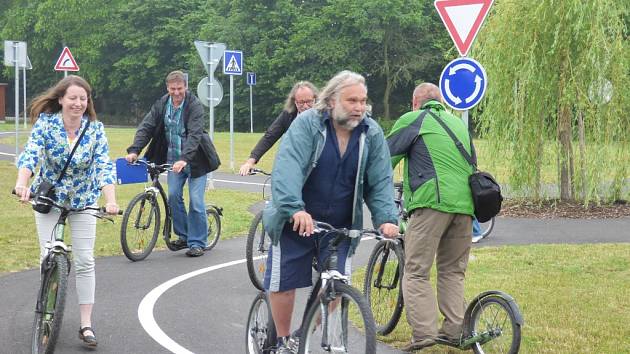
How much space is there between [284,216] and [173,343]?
6.80 ft

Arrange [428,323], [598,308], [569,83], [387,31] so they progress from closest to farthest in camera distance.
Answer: [428,323], [598,308], [569,83], [387,31]

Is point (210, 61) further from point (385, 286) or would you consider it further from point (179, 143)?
point (385, 286)

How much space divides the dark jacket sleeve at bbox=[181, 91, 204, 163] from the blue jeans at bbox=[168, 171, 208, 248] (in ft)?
1.05

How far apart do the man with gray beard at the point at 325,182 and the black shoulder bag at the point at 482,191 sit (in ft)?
3.51

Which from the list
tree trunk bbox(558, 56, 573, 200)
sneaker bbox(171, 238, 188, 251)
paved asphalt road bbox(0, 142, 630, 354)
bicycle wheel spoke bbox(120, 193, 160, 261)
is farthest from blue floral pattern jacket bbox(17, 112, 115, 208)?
tree trunk bbox(558, 56, 573, 200)

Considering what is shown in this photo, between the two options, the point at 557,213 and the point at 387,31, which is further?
the point at 387,31

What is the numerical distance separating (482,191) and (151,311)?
9.92 feet

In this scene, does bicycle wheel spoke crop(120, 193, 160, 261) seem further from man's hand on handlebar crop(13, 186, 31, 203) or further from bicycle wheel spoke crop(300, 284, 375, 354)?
bicycle wheel spoke crop(300, 284, 375, 354)

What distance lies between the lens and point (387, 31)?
2143 inches

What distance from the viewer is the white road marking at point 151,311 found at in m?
6.02

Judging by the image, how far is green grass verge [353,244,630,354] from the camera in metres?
6.09

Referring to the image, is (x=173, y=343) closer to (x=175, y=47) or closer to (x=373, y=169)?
(x=373, y=169)

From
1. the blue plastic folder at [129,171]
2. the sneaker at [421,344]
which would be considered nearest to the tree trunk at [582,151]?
the blue plastic folder at [129,171]

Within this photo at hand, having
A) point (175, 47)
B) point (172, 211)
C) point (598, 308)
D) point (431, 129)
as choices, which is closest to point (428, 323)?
point (431, 129)
